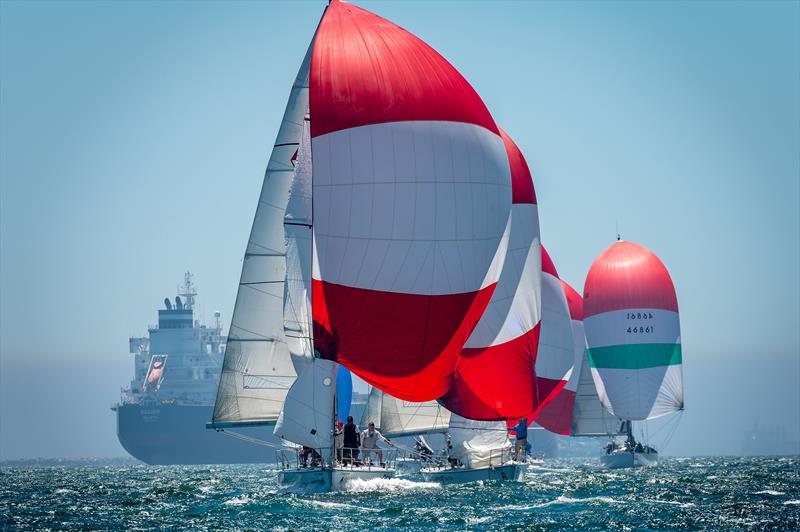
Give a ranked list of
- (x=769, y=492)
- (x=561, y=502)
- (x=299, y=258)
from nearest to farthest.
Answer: (x=561, y=502) < (x=299, y=258) < (x=769, y=492)

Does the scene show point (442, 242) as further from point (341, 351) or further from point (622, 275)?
point (622, 275)

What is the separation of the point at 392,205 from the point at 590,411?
25.7 meters

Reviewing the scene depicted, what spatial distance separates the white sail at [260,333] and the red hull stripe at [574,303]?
1960 centimetres

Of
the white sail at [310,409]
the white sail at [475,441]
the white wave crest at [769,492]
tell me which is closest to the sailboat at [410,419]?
the white sail at [475,441]

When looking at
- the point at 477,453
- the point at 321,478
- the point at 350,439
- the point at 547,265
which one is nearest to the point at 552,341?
the point at 547,265

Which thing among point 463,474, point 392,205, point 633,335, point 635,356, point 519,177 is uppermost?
point 519,177

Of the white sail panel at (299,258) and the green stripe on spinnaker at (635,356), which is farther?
the green stripe on spinnaker at (635,356)

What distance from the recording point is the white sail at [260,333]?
26609mm

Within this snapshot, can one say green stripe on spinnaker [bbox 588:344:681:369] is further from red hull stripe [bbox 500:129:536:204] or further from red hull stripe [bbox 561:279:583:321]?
red hull stripe [bbox 500:129:536:204]

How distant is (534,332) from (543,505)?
18.8 feet

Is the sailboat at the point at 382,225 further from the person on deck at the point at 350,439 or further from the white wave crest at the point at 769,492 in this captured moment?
the white wave crest at the point at 769,492

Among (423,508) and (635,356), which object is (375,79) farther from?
(635,356)

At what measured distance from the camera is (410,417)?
31.9 meters

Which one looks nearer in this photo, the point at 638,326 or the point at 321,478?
the point at 321,478
